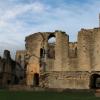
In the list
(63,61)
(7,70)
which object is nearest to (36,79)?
(63,61)

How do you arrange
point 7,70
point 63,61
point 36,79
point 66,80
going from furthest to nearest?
1. point 7,70
2. point 36,79
3. point 63,61
4. point 66,80

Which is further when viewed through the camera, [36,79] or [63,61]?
[36,79]

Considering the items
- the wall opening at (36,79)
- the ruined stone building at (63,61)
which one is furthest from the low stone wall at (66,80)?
the wall opening at (36,79)

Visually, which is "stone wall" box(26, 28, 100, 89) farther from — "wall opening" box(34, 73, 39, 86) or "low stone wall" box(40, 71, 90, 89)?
"wall opening" box(34, 73, 39, 86)

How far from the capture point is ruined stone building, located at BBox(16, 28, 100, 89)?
3628 centimetres

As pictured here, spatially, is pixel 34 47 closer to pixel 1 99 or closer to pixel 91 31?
pixel 91 31

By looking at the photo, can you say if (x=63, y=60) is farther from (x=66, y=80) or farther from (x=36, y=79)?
(x=36, y=79)

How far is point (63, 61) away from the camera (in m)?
37.5

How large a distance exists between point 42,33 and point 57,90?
763cm

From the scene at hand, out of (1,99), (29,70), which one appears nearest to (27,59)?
(29,70)

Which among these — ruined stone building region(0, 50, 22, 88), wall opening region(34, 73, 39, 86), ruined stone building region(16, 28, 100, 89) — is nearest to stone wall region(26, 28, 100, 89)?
ruined stone building region(16, 28, 100, 89)

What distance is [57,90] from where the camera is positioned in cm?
3512

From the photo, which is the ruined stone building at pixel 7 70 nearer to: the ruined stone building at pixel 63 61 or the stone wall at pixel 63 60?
the ruined stone building at pixel 63 61

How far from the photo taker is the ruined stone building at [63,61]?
36281mm
